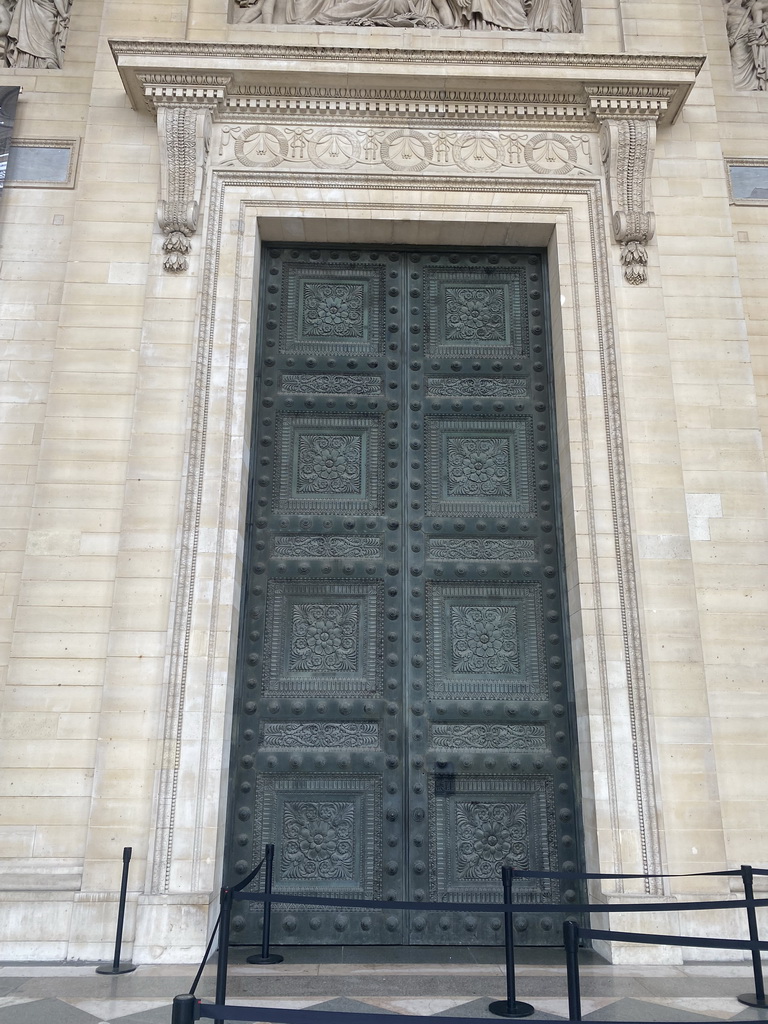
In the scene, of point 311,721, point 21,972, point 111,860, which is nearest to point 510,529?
point 311,721

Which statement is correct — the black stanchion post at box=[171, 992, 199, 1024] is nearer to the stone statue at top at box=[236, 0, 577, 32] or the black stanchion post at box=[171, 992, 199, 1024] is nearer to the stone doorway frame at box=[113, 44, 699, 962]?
the stone doorway frame at box=[113, 44, 699, 962]

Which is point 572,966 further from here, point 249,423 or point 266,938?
point 249,423

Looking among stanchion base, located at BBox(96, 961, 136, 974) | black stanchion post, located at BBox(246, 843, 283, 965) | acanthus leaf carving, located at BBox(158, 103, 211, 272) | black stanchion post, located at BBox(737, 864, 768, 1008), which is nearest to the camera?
black stanchion post, located at BBox(737, 864, 768, 1008)

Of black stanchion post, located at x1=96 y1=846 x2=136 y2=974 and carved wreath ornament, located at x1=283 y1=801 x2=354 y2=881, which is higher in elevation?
carved wreath ornament, located at x1=283 y1=801 x2=354 y2=881

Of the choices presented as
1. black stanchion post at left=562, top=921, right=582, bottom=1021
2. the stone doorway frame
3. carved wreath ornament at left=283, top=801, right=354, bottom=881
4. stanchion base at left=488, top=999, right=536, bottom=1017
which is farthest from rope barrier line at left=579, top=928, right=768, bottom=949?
carved wreath ornament at left=283, top=801, right=354, bottom=881

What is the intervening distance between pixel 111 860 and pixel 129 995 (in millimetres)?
1155

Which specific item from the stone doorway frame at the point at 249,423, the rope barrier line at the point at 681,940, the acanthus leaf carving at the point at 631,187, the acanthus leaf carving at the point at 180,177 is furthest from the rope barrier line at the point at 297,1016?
the acanthus leaf carving at the point at 631,187

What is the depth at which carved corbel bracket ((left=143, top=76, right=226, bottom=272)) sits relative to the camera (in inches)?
288

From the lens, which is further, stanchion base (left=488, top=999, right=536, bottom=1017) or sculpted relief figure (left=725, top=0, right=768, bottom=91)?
sculpted relief figure (left=725, top=0, right=768, bottom=91)

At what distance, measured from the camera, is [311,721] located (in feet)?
22.1

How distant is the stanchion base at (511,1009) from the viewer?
4.56 metres

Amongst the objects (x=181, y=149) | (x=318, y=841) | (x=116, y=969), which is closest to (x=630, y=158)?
(x=181, y=149)

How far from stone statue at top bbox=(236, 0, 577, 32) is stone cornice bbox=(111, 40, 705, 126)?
3.06 feet

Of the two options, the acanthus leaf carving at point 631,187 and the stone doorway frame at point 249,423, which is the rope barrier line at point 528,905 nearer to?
the stone doorway frame at point 249,423
